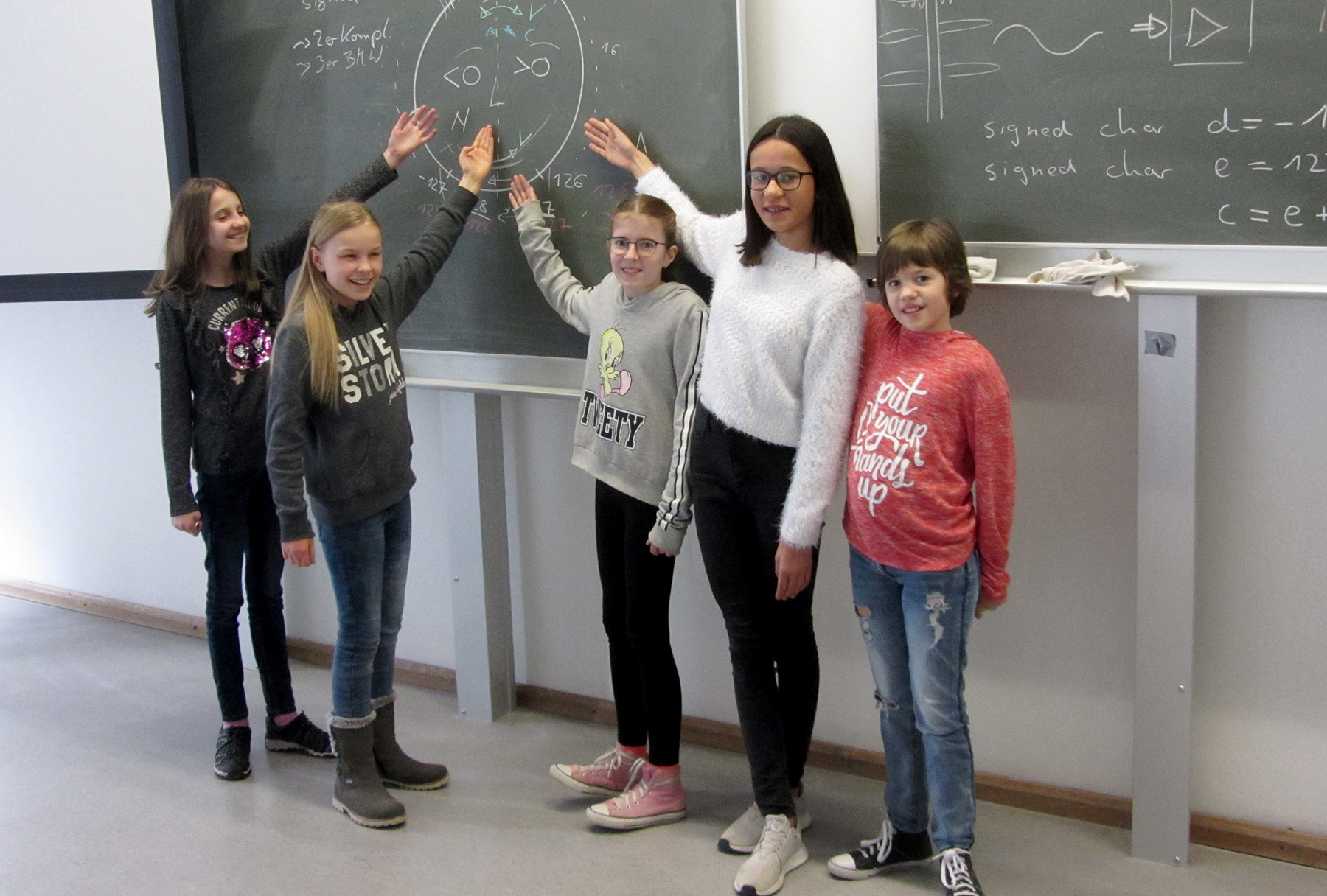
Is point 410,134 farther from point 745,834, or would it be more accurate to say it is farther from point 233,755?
point 745,834

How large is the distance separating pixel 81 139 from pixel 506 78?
4.30 feet

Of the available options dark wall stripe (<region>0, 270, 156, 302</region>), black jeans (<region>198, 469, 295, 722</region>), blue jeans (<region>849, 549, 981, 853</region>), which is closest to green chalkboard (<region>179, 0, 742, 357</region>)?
dark wall stripe (<region>0, 270, 156, 302</region>)

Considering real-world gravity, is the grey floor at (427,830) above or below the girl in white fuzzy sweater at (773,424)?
below

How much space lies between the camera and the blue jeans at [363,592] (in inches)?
96.8

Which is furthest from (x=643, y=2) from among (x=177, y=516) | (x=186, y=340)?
(x=177, y=516)

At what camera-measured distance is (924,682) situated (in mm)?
2043

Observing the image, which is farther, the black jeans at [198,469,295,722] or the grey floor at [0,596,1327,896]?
the black jeans at [198,469,295,722]

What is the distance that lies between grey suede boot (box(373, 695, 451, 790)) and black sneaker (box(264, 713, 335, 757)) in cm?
26

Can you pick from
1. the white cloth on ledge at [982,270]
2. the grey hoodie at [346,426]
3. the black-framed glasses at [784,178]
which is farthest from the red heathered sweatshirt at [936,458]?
the grey hoodie at [346,426]

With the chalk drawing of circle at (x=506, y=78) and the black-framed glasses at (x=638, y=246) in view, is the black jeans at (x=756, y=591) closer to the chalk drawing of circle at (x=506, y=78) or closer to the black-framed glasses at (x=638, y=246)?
the black-framed glasses at (x=638, y=246)

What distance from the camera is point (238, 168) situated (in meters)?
3.01

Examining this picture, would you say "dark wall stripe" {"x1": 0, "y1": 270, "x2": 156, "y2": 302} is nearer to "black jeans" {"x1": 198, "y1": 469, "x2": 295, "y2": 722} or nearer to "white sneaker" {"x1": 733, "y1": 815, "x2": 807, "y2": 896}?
"black jeans" {"x1": 198, "y1": 469, "x2": 295, "y2": 722}

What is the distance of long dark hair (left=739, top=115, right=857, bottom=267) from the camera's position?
2.02m

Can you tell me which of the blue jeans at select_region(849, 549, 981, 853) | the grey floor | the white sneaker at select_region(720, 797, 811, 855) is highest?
the blue jeans at select_region(849, 549, 981, 853)
